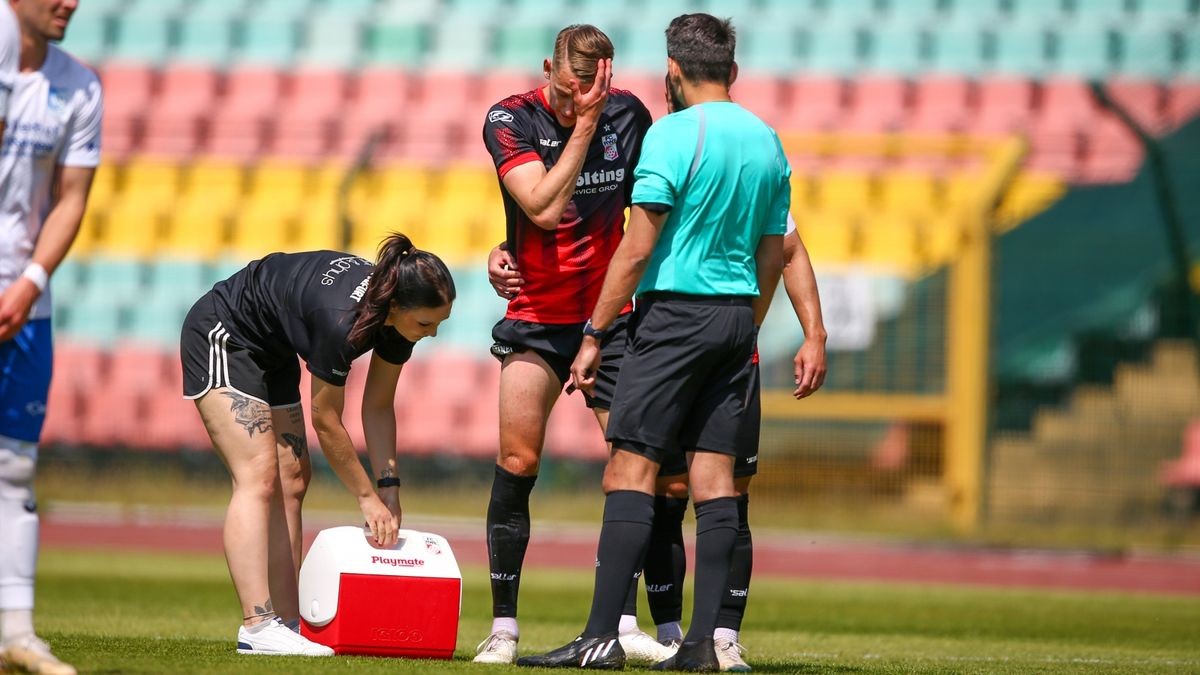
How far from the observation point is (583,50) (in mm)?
5875

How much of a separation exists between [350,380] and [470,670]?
34.7 ft

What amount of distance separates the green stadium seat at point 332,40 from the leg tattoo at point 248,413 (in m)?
15.1

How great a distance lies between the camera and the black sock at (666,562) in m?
6.38

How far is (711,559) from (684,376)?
66 cm

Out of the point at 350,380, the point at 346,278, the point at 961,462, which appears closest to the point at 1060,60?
the point at 961,462

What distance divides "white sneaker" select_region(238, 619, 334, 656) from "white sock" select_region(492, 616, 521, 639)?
657mm

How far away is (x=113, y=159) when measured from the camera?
1833 centimetres

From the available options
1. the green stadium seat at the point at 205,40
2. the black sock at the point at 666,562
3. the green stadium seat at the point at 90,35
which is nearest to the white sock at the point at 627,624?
the black sock at the point at 666,562

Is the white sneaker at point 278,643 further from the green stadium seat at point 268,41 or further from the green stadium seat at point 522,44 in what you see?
the green stadium seat at point 268,41

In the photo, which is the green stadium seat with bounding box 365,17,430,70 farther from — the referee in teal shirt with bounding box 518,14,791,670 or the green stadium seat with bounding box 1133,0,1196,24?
Result: the referee in teal shirt with bounding box 518,14,791,670

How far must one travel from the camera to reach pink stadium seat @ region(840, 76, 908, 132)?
722 inches

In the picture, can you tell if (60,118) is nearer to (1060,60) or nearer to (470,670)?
(470,670)

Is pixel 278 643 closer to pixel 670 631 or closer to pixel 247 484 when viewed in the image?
pixel 247 484

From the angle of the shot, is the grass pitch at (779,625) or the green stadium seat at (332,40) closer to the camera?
the grass pitch at (779,625)
